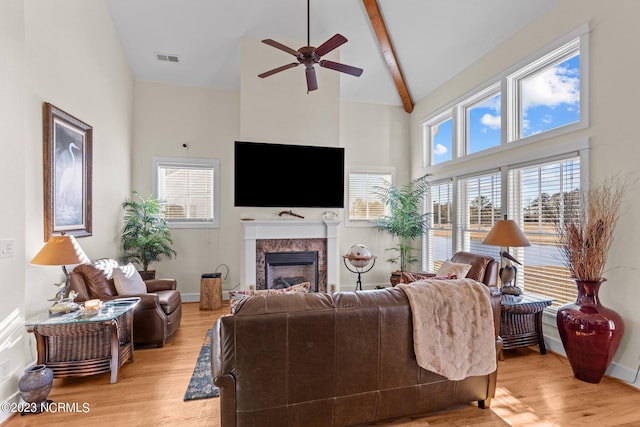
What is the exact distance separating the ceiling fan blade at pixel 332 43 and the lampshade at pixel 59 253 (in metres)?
2.99

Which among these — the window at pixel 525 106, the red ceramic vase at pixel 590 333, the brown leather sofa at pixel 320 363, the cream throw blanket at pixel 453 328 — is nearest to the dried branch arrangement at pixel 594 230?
the red ceramic vase at pixel 590 333

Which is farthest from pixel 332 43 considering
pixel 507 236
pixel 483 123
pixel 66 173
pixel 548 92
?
pixel 66 173

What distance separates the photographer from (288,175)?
5.04 meters

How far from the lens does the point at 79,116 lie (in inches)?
144

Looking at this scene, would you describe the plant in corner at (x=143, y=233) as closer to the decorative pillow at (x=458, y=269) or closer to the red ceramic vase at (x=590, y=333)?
the decorative pillow at (x=458, y=269)

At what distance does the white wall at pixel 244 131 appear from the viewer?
5004 millimetres

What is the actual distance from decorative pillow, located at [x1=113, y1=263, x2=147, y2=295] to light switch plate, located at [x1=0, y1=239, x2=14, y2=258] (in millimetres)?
1154

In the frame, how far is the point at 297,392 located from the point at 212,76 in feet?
17.3

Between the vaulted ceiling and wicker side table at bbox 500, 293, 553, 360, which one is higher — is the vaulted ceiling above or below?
above

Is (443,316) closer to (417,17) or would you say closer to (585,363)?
(585,363)

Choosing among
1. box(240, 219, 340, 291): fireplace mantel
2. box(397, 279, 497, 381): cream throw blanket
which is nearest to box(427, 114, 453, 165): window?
box(240, 219, 340, 291): fireplace mantel

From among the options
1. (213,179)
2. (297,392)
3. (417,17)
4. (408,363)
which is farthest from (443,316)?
(213,179)

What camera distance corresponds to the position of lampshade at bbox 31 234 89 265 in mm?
2654

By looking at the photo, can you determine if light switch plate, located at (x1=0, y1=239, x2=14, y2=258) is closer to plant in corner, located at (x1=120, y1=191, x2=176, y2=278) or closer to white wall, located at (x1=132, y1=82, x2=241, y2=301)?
plant in corner, located at (x1=120, y1=191, x2=176, y2=278)
